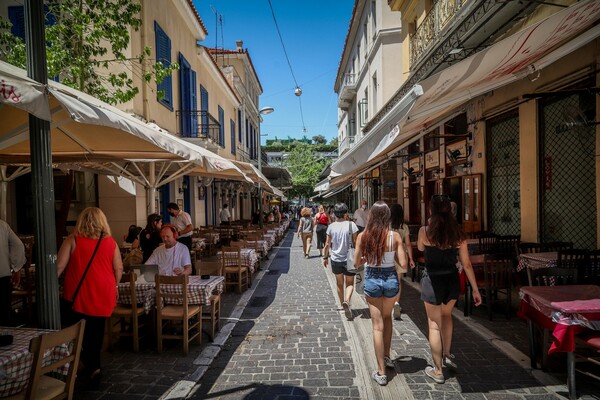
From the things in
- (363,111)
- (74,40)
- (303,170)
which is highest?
(363,111)

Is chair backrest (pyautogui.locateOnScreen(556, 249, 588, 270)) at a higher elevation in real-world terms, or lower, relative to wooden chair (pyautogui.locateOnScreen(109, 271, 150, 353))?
higher

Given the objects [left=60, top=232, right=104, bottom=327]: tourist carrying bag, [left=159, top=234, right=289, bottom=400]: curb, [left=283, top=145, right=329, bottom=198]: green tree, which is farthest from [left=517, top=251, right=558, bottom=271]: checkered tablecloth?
[left=283, top=145, right=329, bottom=198]: green tree

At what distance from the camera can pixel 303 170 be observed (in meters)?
45.0

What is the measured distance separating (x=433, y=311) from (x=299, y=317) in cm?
289

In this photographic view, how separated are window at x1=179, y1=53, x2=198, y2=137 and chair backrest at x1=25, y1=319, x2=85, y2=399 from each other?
11.6 meters

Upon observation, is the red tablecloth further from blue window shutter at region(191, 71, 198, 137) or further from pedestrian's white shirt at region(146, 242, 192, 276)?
blue window shutter at region(191, 71, 198, 137)

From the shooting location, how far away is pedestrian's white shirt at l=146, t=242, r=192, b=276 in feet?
17.7

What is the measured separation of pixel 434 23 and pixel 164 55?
8.15 metres

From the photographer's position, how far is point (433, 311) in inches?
151

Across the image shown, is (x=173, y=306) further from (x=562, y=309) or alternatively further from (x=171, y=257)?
(x=562, y=309)

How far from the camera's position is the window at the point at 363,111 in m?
22.2

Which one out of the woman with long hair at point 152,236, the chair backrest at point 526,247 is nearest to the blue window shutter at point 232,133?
the woman with long hair at point 152,236

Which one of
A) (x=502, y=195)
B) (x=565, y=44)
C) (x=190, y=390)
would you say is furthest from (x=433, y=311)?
(x=502, y=195)

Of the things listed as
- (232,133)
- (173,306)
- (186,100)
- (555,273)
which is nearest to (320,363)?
(173,306)
